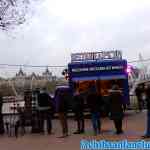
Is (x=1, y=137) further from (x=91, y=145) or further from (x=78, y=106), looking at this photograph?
(x=91, y=145)

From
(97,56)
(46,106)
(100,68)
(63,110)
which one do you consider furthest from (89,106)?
(97,56)

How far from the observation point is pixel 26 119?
2225cm

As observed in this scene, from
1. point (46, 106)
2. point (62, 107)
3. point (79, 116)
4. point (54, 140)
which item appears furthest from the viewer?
point (46, 106)

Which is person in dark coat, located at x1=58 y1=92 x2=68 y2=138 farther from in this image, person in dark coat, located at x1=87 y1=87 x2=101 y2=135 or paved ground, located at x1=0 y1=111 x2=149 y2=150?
person in dark coat, located at x1=87 y1=87 x2=101 y2=135

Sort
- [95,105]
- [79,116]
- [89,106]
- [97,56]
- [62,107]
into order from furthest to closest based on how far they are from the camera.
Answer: [97,56] < [79,116] < [89,106] < [62,107] < [95,105]

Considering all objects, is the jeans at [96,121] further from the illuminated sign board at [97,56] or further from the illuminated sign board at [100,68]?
the illuminated sign board at [97,56]

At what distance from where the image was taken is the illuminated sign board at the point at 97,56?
98.9 feet

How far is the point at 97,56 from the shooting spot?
30438mm

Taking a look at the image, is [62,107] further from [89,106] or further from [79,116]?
[79,116]

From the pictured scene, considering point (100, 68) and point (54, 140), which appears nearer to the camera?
point (54, 140)

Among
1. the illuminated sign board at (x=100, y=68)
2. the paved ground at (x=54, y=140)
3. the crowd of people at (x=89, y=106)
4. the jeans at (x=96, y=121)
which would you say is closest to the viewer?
the paved ground at (x=54, y=140)

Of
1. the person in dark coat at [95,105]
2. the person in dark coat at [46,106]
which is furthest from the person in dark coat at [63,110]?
the person in dark coat at [46,106]

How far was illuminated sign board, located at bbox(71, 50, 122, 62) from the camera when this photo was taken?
3014cm

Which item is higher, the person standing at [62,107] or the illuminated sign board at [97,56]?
the illuminated sign board at [97,56]
